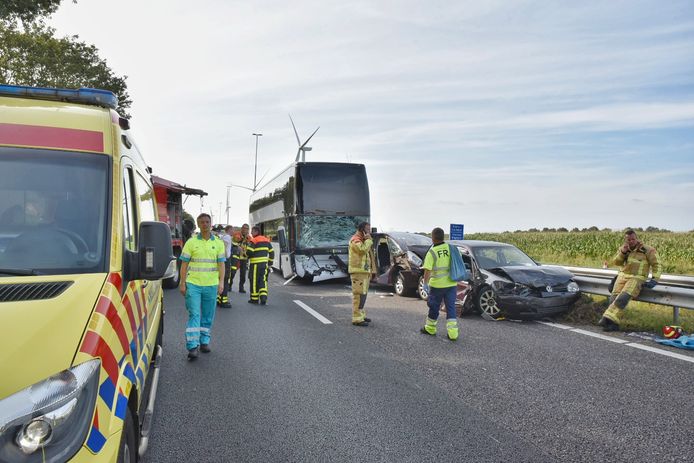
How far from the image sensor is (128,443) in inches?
108

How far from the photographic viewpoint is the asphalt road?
385 cm

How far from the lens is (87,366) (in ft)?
7.10

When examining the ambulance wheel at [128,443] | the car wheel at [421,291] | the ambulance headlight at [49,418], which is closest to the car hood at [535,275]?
the car wheel at [421,291]

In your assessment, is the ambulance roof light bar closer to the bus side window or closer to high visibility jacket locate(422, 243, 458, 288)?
the bus side window

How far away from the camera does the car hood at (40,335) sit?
203cm

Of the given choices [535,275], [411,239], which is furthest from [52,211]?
[411,239]

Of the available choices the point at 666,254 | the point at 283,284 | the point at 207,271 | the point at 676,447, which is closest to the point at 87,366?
the point at 676,447

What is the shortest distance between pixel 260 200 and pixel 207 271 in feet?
55.6

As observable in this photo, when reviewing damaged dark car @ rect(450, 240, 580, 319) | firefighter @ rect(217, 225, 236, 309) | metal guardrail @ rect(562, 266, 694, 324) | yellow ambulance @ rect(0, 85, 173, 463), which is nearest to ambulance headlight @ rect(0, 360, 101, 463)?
yellow ambulance @ rect(0, 85, 173, 463)

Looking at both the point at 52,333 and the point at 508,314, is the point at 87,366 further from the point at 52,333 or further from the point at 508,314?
the point at 508,314

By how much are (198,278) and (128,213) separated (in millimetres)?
3121

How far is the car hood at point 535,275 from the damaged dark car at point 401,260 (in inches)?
115

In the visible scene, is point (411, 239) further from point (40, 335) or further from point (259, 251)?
point (40, 335)

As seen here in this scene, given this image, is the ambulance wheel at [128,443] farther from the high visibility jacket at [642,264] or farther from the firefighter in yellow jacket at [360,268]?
the high visibility jacket at [642,264]
